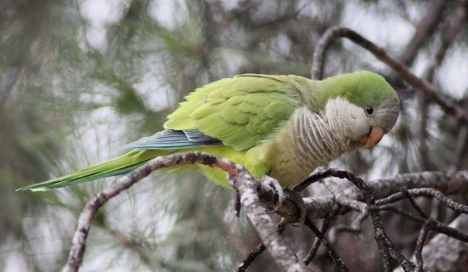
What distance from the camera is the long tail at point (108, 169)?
2189mm

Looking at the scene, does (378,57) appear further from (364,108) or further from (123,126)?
(123,126)

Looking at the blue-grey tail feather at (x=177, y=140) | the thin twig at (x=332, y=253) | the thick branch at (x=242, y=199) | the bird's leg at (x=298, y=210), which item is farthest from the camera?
the blue-grey tail feather at (x=177, y=140)

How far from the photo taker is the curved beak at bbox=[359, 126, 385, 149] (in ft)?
8.13

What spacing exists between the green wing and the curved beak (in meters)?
0.29

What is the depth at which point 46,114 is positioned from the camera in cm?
298

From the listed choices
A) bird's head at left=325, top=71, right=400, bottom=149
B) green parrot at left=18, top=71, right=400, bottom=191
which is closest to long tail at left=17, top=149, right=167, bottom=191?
green parrot at left=18, top=71, right=400, bottom=191

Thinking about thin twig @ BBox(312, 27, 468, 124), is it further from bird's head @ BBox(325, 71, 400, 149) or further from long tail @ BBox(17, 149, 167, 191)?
long tail @ BBox(17, 149, 167, 191)

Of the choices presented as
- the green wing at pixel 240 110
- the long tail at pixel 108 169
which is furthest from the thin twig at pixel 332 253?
the long tail at pixel 108 169

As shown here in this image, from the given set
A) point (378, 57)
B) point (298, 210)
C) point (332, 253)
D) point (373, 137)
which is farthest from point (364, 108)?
point (332, 253)

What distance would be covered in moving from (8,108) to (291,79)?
1310 millimetres

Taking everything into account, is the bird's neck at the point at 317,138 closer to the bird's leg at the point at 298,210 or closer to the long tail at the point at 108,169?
the bird's leg at the point at 298,210

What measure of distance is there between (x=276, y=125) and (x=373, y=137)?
377 millimetres

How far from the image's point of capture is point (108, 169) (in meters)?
2.31

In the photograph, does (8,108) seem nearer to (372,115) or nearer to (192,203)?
(192,203)
